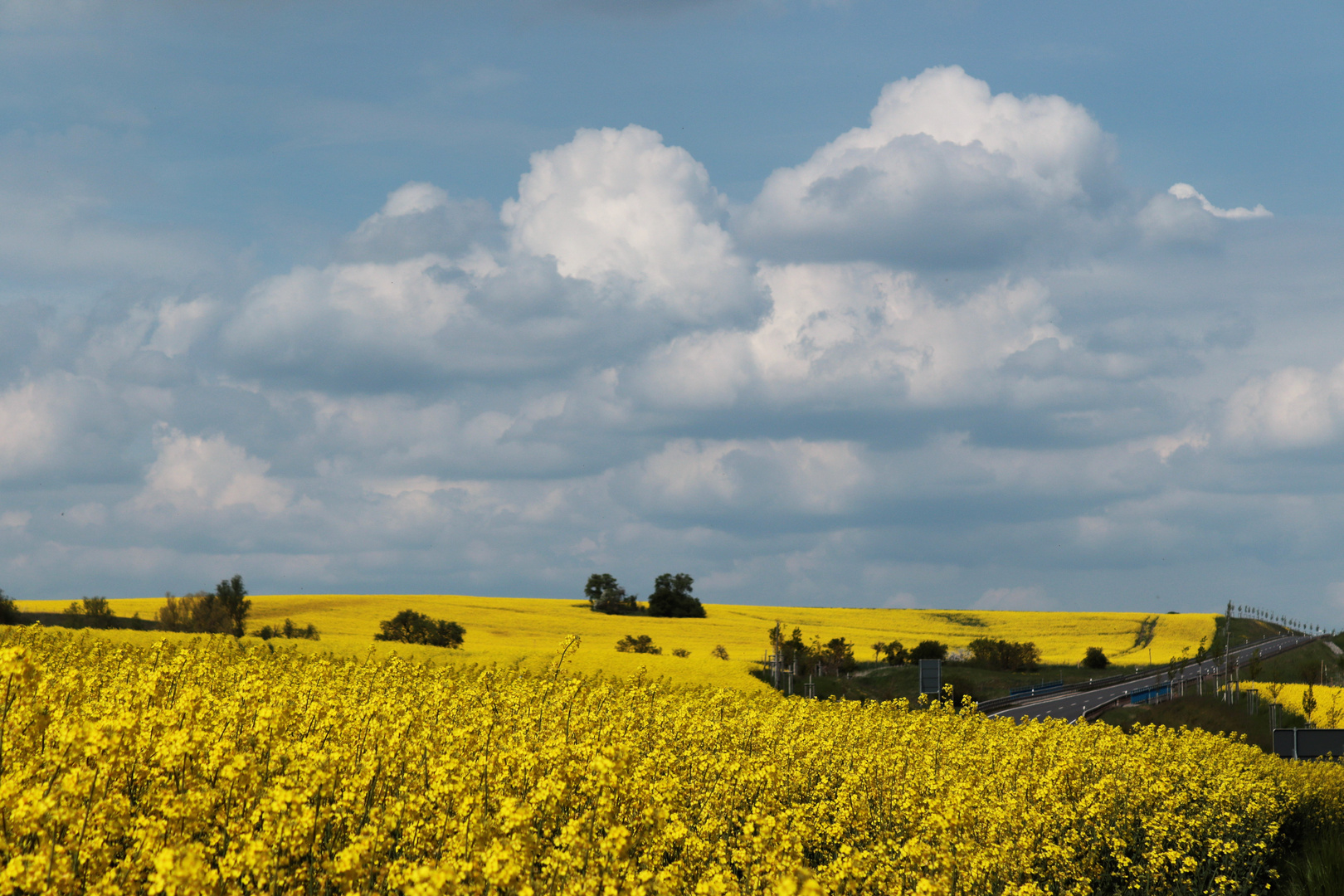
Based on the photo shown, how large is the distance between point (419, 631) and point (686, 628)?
28.6m

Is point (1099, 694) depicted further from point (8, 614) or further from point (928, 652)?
point (8, 614)

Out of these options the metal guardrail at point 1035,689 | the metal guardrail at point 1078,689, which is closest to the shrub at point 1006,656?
the metal guardrail at point 1078,689

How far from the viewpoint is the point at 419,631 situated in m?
62.7

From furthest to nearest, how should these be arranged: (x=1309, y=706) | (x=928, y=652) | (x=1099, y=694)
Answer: (x=928, y=652), (x=1099, y=694), (x=1309, y=706)

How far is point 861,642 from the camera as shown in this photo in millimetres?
90062

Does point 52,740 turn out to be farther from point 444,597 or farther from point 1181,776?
point 444,597

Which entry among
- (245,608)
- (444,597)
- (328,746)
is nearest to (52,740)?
(328,746)

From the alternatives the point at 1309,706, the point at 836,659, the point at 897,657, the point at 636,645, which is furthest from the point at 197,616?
the point at 1309,706

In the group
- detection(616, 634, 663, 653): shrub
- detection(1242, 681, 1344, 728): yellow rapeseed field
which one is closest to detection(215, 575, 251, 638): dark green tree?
detection(616, 634, 663, 653): shrub

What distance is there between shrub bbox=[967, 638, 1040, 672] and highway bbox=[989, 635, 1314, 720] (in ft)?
23.8

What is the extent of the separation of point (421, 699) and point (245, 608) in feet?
184

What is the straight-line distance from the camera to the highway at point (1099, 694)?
47.9m

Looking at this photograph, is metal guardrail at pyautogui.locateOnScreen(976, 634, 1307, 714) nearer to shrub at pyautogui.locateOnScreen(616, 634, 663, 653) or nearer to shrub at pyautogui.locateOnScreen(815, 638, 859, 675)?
shrub at pyautogui.locateOnScreen(815, 638, 859, 675)

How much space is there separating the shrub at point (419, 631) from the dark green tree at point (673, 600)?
110 ft
